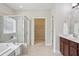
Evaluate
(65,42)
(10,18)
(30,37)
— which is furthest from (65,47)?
(10,18)

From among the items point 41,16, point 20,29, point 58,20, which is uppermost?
point 41,16

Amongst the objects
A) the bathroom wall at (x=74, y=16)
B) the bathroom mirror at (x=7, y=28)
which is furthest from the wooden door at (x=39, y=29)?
the bathroom wall at (x=74, y=16)

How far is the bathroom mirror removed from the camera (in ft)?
10.2

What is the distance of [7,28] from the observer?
325cm

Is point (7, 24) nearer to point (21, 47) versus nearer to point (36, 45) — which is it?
point (21, 47)

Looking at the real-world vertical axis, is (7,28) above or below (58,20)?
below

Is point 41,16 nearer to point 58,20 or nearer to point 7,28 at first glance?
point 58,20

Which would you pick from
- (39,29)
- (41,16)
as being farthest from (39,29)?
(41,16)

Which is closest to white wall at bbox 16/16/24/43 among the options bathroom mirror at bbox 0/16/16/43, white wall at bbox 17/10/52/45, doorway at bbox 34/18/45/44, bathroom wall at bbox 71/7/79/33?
bathroom mirror at bbox 0/16/16/43

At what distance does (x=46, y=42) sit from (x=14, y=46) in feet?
2.96

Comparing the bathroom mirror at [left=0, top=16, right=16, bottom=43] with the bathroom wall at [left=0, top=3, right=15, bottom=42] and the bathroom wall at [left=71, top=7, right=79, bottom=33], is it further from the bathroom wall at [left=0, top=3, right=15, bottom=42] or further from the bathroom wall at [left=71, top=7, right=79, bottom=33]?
the bathroom wall at [left=71, top=7, right=79, bottom=33]

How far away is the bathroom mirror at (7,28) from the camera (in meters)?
3.10

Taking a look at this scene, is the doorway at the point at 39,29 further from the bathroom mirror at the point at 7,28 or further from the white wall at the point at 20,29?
the bathroom mirror at the point at 7,28

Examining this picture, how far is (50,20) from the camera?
324 cm
